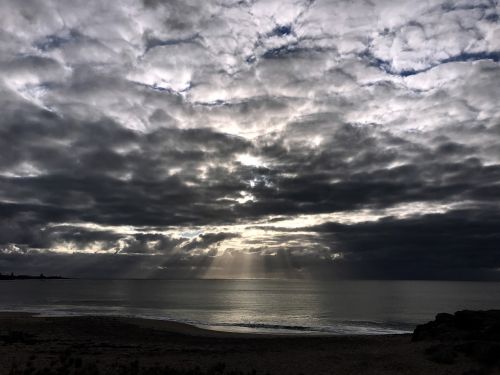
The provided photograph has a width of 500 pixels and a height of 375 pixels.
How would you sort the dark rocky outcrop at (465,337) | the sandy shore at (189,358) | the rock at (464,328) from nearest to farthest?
the sandy shore at (189,358), the dark rocky outcrop at (465,337), the rock at (464,328)

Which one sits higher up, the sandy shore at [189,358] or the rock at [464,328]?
the rock at [464,328]

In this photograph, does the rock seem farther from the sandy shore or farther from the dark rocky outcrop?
the sandy shore

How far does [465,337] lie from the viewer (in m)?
31.4

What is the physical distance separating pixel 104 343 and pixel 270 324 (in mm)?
33647

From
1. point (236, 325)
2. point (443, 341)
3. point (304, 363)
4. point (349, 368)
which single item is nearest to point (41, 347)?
point (304, 363)

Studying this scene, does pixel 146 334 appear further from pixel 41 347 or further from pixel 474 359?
pixel 474 359

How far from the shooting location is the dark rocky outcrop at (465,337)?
26.3 metres

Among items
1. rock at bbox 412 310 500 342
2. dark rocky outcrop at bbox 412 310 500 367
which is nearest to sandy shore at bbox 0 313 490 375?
dark rocky outcrop at bbox 412 310 500 367

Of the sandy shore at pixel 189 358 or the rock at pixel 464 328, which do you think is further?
the rock at pixel 464 328

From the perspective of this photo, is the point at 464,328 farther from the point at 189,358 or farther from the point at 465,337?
→ the point at 189,358

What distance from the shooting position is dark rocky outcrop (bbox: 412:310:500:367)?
2628 cm

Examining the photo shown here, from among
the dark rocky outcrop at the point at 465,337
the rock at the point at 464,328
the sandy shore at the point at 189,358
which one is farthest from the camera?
the rock at the point at 464,328

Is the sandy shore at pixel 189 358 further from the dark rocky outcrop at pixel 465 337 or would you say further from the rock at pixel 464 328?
the rock at pixel 464 328

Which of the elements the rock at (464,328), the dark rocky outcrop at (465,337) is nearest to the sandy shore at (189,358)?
the dark rocky outcrop at (465,337)
